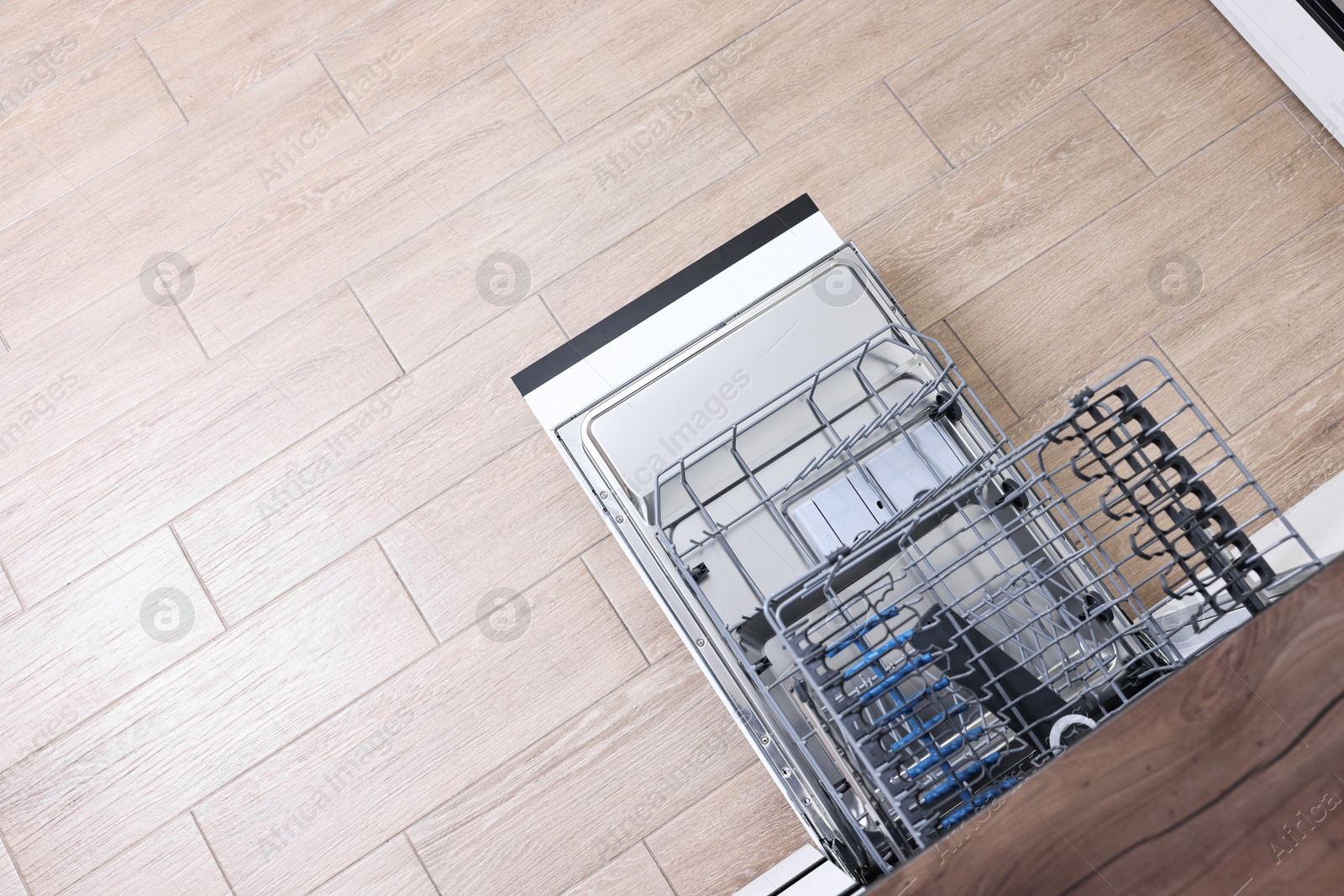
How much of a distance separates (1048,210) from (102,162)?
5.87 ft

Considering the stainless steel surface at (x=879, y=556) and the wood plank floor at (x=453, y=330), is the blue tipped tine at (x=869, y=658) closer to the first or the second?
the stainless steel surface at (x=879, y=556)

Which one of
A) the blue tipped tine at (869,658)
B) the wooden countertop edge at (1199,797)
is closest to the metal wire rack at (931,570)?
the blue tipped tine at (869,658)

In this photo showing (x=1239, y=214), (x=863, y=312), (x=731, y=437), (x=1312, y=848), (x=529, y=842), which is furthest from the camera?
(x=1239, y=214)

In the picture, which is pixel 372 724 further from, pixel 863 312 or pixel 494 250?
pixel 863 312

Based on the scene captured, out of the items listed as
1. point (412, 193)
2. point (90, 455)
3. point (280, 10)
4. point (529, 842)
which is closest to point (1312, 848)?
Answer: point (529, 842)

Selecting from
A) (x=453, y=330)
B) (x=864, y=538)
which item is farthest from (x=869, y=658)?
(x=453, y=330)

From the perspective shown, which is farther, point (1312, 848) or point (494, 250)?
point (494, 250)

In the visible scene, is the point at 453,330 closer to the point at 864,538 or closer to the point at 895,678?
the point at 864,538

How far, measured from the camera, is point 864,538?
0.92 m

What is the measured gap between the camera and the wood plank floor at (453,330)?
150cm

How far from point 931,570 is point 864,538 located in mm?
113

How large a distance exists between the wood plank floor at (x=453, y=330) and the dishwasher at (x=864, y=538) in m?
0.42

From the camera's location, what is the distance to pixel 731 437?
1.03m

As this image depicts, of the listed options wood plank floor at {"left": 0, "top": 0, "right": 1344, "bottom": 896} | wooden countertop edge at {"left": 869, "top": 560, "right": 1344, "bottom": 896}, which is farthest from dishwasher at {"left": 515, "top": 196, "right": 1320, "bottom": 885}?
wood plank floor at {"left": 0, "top": 0, "right": 1344, "bottom": 896}
